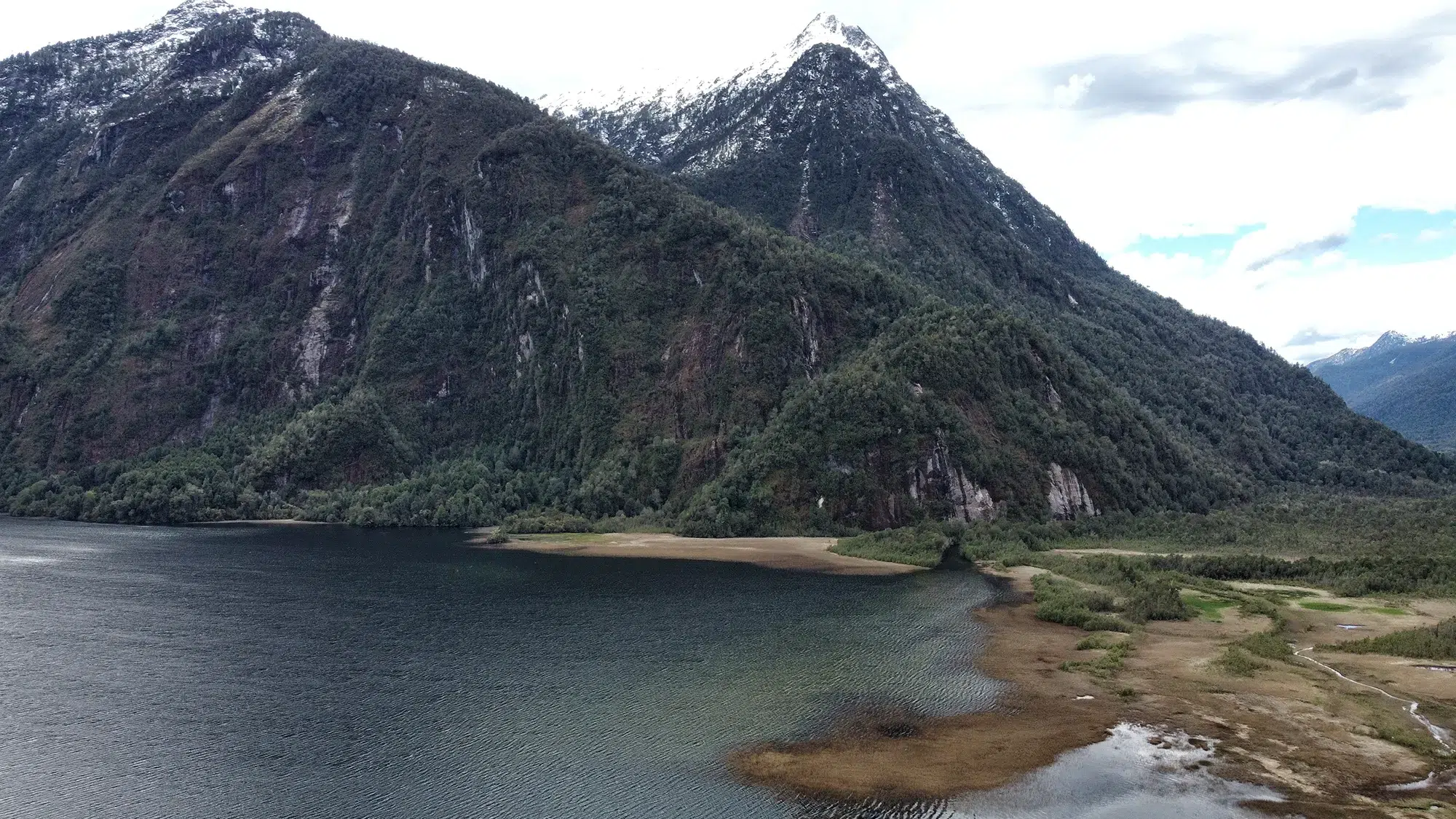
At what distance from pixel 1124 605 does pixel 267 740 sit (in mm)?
70149

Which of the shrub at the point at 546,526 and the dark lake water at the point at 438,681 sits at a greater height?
the shrub at the point at 546,526

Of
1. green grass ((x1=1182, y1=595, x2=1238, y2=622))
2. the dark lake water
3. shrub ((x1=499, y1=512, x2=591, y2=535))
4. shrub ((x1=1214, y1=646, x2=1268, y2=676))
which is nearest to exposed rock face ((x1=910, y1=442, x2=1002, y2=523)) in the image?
the dark lake water

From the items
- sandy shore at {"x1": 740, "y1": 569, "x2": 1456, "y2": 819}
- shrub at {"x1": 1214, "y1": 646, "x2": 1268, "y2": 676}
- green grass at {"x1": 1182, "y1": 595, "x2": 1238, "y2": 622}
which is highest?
green grass at {"x1": 1182, "y1": 595, "x2": 1238, "y2": 622}

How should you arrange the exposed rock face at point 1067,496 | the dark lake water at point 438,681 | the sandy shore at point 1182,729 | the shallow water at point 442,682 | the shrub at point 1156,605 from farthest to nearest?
the exposed rock face at point 1067,496 → the shrub at point 1156,605 → the sandy shore at point 1182,729 → the dark lake water at point 438,681 → the shallow water at point 442,682

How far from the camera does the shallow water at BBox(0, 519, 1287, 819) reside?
151 ft

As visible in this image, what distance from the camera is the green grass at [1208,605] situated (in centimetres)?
8556

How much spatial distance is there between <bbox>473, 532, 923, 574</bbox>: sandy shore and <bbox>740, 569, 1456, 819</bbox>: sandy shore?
46394 mm

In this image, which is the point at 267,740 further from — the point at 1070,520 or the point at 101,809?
the point at 1070,520

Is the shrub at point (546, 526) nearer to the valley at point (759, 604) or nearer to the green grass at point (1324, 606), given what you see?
the valley at point (759, 604)

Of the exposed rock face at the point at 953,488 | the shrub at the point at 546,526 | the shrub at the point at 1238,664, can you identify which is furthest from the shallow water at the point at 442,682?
the shrub at the point at 546,526

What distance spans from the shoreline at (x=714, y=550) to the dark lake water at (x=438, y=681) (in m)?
7.78

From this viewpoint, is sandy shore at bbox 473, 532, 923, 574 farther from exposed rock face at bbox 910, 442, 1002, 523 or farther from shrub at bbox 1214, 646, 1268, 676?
shrub at bbox 1214, 646, 1268, 676

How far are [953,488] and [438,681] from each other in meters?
97.4

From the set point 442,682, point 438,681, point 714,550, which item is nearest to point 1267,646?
point 442,682
